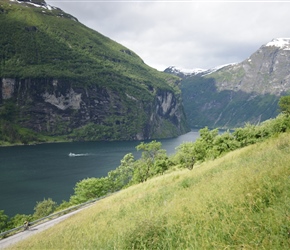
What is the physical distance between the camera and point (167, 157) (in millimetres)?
64188

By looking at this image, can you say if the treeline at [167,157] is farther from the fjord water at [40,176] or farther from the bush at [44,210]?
the fjord water at [40,176]

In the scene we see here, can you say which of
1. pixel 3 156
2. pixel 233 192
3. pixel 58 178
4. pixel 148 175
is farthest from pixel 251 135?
pixel 3 156

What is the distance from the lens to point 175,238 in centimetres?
646

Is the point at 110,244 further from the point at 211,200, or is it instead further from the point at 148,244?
the point at 211,200

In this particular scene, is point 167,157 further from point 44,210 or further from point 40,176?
point 40,176

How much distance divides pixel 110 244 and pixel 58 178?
108 meters

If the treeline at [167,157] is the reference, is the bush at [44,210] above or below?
below

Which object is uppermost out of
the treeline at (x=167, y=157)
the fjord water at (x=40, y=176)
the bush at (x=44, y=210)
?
the treeline at (x=167, y=157)

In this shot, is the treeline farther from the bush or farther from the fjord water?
the fjord water

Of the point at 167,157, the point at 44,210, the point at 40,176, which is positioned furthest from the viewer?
the point at 40,176

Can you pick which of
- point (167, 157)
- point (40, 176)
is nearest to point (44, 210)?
point (167, 157)

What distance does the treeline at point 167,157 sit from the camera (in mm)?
42938

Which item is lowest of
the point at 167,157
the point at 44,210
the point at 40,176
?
the point at 40,176

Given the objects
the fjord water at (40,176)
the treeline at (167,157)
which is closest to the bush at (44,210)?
the treeline at (167,157)
